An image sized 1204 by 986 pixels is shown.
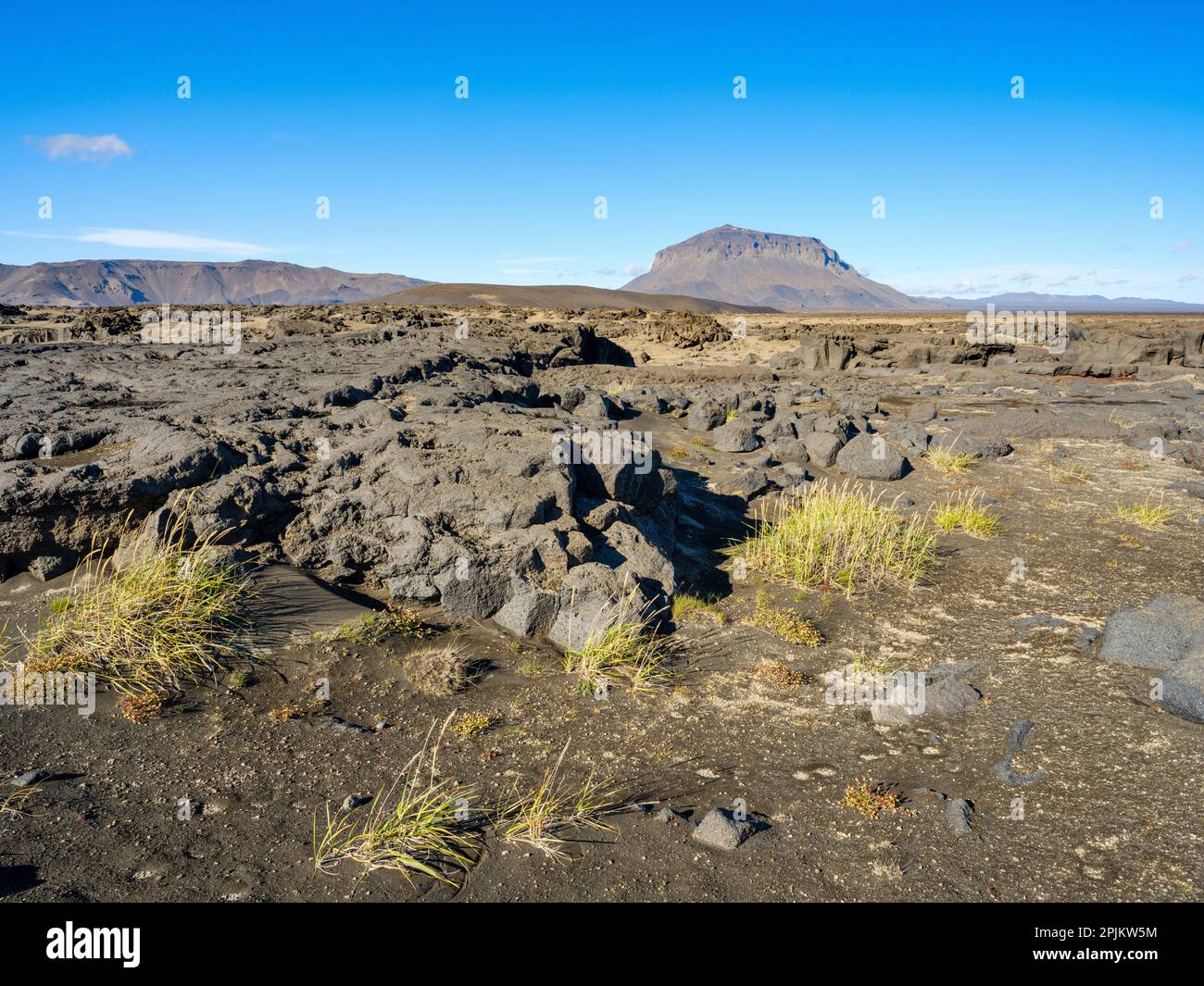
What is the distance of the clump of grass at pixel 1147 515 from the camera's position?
9281 millimetres

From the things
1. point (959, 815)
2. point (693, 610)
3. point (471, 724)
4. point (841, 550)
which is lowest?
point (959, 815)

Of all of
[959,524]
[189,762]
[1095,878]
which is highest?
[959,524]

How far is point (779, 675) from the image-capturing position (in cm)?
556

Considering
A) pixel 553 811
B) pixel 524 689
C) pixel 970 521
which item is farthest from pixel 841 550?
pixel 553 811

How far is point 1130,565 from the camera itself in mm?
8000

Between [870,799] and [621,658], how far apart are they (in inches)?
78.2

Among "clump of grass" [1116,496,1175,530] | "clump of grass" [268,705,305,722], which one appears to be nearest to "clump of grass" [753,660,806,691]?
"clump of grass" [268,705,305,722]

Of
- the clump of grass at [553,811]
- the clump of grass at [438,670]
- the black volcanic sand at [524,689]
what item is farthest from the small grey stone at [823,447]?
the clump of grass at [553,811]

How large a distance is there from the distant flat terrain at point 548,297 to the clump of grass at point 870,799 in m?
104

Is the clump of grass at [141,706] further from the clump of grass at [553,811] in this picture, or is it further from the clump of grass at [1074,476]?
the clump of grass at [1074,476]

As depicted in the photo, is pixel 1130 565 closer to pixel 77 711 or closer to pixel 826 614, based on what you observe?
pixel 826 614

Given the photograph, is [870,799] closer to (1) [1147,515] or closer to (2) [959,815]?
(2) [959,815]
